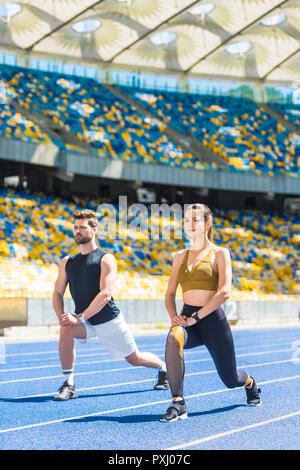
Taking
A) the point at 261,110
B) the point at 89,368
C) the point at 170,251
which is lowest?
the point at 89,368

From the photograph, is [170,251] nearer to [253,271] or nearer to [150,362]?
[253,271]

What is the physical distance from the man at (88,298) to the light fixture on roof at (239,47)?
111 feet

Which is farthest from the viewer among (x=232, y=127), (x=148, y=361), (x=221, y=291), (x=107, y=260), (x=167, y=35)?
(x=232, y=127)

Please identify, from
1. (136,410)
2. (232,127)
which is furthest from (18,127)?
(136,410)

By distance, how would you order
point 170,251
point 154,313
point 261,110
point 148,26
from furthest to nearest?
point 261,110 → point 148,26 → point 170,251 → point 154,313

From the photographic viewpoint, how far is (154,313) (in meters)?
23.3

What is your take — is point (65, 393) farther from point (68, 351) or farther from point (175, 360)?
point (175, 360)

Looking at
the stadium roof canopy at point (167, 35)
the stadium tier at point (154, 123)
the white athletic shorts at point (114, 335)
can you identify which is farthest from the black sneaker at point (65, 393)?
the stadium roof canopy at point (167, 35)

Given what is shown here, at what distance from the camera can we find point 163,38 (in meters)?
38.0

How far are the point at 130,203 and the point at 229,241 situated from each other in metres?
5.73

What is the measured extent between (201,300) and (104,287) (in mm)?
1185

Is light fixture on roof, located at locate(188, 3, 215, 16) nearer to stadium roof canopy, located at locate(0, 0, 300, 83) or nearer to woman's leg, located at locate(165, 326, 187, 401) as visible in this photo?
stadium roof canopy, located at locate(0, 0, 300, 83)

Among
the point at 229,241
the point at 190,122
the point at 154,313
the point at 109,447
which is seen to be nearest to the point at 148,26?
the point at 190,122

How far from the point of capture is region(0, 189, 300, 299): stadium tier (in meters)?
24.7
